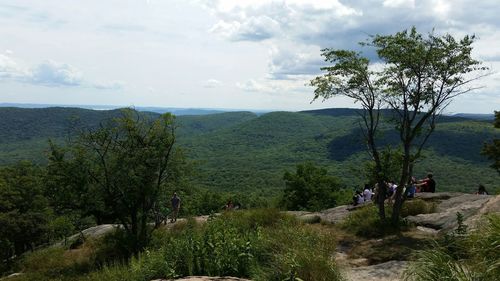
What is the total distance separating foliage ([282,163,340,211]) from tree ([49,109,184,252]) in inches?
1269

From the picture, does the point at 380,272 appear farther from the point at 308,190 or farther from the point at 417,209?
the point at 308,190

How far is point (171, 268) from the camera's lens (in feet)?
23.7

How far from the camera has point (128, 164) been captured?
2002cm

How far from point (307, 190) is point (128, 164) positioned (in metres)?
35.7

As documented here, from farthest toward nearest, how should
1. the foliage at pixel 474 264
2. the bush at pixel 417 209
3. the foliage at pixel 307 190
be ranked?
the foliage at pixel 307 190 < the bush at pixel 417 209 < the foliage at pixel 474 264

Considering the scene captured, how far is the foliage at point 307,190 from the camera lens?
172ft

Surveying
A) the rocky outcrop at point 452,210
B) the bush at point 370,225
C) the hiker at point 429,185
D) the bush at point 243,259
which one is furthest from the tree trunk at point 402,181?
the hiker at point 429,185

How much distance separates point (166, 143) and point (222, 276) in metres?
14.0

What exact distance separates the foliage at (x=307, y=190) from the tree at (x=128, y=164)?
3223 cm

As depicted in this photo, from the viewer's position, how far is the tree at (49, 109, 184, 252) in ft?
65.5

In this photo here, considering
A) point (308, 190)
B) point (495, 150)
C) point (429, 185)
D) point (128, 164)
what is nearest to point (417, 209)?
point (495, 150)

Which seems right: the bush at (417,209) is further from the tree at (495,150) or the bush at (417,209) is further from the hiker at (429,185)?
the hiker at (429,185)

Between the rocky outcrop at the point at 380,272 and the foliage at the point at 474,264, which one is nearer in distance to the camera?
the foliage at the point at 474,264

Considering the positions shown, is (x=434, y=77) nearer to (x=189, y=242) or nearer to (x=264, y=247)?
(x=264, y=247)
